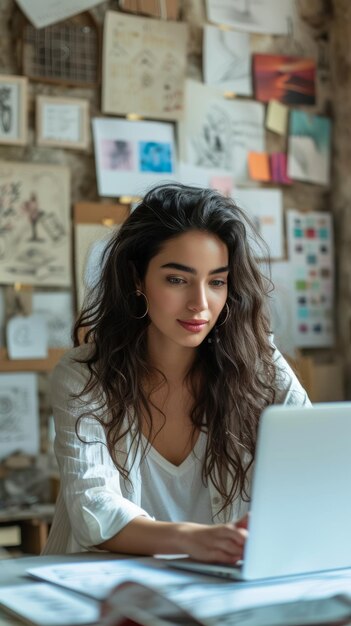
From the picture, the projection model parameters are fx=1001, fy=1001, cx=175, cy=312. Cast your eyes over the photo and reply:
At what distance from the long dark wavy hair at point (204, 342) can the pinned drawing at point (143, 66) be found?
68.0 inches

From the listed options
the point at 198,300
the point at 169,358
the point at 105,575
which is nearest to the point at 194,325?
the point at 198,300

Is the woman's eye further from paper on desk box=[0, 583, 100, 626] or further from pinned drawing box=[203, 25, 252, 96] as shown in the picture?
pinned drawing box=[203, 25, 252, 96]

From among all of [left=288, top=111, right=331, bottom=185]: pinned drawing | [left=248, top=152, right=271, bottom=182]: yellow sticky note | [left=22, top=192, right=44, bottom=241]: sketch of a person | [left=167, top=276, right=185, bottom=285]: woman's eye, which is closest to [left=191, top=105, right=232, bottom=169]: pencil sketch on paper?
[left=248, top=152, right=271, bottom=182]: yellow sticky note

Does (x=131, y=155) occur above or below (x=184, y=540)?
above

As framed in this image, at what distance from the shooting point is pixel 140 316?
195cm

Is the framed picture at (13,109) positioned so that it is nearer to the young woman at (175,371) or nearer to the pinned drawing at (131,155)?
the pinned drawing at (131,155)

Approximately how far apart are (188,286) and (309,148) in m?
2.38

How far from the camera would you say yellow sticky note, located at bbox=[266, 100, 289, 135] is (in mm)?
3982

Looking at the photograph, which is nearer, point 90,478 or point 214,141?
point 90,478

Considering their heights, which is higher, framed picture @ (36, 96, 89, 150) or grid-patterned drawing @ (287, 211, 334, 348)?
framed picture @ (36, 96, 89, 150)

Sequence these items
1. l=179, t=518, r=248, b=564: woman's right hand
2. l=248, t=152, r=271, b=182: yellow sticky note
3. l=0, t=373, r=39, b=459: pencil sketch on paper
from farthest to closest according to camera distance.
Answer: l=248, t=152, r=271, b=182: yellow sticky note, l=0, t=373, r=39, b=459: pencil sketch on paper, l=179, t=518, r=248, b=564: woman's right hand

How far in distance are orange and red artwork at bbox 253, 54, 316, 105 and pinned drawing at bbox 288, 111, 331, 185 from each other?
72 millimetres

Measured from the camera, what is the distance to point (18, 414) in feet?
11.2

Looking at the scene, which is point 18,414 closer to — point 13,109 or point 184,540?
point 13,109
